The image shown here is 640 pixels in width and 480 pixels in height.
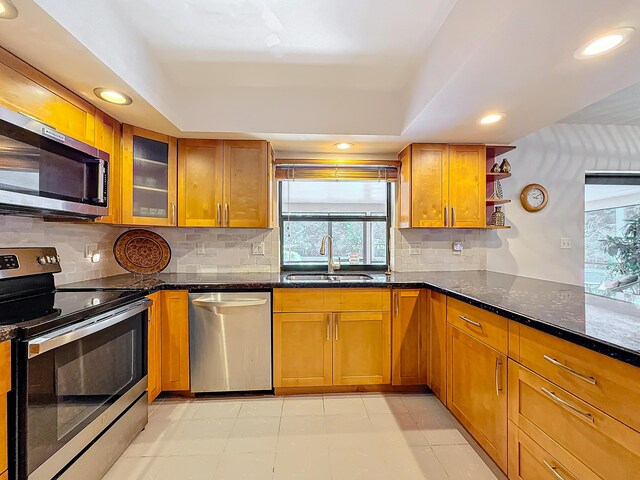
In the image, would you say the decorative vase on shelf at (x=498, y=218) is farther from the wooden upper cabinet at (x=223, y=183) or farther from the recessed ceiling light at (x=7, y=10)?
the recessed ceiling light at (x=7, y=10)

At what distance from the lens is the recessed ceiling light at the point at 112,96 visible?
1.80m

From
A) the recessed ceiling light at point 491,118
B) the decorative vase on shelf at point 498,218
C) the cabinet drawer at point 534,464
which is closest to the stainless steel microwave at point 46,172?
the cabinet drawer at point 534,464

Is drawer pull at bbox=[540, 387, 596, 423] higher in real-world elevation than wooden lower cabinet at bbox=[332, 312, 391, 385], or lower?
higher

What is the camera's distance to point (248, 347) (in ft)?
7.84

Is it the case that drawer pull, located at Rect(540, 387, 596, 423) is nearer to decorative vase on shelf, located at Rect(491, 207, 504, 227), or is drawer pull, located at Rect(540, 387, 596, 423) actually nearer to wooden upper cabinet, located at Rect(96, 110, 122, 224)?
decorative vase on shelf, located at Rect(491, 207, 504, 227)

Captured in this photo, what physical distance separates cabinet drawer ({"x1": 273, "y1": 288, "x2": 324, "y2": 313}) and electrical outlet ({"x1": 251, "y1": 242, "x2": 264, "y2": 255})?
0.70 m

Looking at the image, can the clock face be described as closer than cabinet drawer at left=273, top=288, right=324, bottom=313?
No

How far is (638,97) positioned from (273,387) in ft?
12.2

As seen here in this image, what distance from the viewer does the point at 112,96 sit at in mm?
1866

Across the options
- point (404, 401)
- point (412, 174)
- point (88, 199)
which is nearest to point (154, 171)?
point (88, 199)

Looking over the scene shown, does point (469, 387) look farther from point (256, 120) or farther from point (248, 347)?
point (256, 120)

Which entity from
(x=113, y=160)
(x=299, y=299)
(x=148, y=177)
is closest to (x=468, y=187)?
(x=299, y=299)

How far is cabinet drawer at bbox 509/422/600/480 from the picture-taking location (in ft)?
3.59

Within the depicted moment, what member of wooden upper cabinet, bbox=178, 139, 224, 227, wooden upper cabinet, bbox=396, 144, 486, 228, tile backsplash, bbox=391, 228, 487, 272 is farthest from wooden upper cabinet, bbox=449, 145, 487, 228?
wooden upper cabinet, bbox=178, 139, 224, 227
